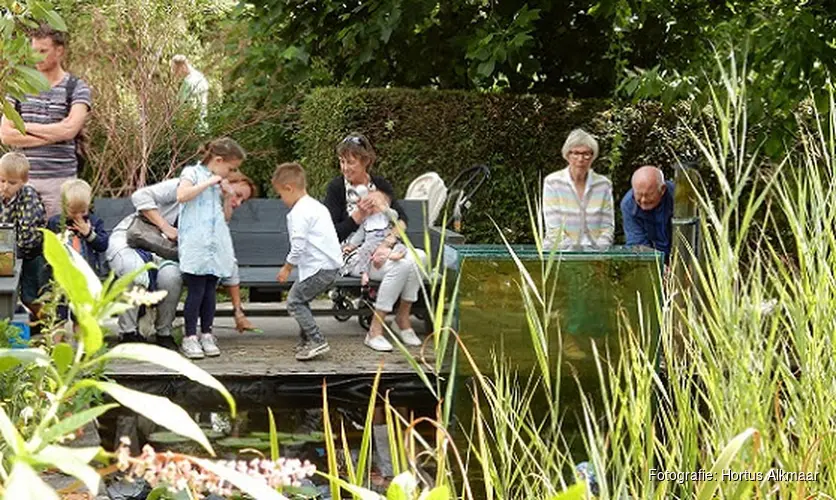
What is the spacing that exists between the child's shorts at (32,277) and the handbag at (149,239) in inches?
20.7

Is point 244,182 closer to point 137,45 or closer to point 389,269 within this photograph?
point 389,269

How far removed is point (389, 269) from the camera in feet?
30.0

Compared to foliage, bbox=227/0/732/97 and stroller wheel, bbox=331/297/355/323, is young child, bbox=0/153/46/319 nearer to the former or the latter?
stroller wheel, bbox=331/297/355/323

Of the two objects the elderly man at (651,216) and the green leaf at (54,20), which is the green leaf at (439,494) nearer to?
the green leaf at (54,20)

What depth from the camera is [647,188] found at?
343 inches

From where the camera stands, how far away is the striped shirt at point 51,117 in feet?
27.5

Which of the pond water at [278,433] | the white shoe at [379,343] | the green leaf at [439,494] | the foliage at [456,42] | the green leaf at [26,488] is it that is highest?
the foliage at [456,42]

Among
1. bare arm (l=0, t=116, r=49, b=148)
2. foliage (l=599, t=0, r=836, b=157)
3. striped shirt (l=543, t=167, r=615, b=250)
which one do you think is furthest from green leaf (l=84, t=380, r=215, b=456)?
striped shirt (l=543, t=167, r=615, b=250)

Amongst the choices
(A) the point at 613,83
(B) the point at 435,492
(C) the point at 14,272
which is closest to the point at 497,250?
(C) the point at 14,272

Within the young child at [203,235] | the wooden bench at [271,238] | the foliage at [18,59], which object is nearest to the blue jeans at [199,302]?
the young child at [203,235]

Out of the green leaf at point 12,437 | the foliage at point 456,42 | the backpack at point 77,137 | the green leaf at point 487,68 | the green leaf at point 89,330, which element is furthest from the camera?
the foliage at point 456,42

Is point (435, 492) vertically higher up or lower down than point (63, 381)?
lower down

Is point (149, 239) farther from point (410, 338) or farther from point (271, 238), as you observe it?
point (410, 338)

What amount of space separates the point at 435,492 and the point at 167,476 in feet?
0.82
